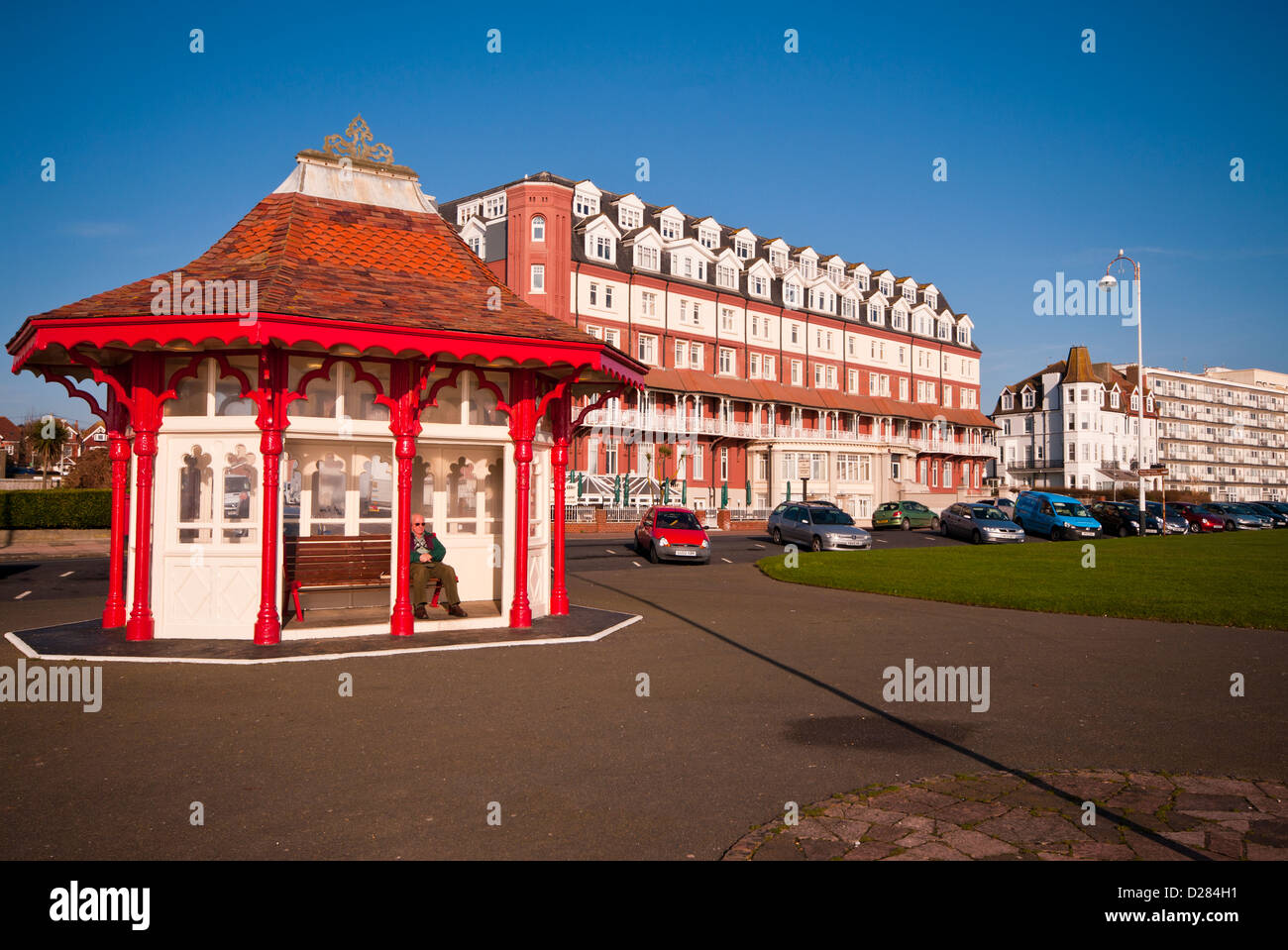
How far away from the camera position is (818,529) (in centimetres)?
3158

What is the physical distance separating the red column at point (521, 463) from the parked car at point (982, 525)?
2705 centimetres

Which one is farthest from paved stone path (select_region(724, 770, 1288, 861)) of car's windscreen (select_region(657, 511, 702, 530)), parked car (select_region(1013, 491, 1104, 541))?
parked car (select_region(1013, 491, 1104, 541))

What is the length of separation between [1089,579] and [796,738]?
15322 millimetres

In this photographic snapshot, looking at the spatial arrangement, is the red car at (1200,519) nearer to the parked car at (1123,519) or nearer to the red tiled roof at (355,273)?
the parked car at (1123,519)

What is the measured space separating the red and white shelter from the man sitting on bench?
470 mm

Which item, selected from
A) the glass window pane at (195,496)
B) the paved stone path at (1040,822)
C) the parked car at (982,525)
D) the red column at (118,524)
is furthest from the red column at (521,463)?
the parked car at (982,525)

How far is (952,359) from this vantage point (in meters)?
81.1

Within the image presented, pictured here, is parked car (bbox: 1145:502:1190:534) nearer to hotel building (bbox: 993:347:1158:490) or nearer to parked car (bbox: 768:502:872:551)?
parked car (bbox: 768:502:872:551)

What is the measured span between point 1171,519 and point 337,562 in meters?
46.7

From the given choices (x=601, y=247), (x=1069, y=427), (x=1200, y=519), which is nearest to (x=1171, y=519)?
(x=1200, y=519)

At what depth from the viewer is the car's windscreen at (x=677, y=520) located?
90.7 ft

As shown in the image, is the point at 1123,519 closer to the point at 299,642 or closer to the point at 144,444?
the point at 299,642

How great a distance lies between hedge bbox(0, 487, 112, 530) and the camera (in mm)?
35094
